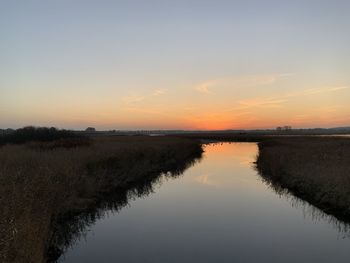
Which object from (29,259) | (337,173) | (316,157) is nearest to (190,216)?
(337,173)

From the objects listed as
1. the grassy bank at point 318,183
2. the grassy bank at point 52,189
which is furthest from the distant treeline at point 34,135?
the grassy bank at point 318,183

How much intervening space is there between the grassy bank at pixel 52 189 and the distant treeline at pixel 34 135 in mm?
8775

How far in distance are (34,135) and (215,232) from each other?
32.0m

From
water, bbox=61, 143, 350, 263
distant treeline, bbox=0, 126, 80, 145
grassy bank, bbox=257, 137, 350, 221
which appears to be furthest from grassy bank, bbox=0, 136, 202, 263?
grassy bank, bbox=257, 137, 350, 221

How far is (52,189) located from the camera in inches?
530

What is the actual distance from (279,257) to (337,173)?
961cm

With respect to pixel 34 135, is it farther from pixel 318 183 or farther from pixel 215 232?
pixel 215 232

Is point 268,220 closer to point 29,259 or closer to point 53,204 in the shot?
point 53,204

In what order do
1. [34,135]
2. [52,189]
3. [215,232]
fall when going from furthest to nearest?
1. [34,135]
2. [215,232]
3. [52,189]

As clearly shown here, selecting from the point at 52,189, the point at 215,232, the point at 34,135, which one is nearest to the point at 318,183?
the point at 215,232

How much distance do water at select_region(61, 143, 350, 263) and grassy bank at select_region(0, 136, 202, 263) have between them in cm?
128

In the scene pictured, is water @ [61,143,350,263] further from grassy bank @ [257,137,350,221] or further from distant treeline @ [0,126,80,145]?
distant treeline @ [0,126,80,145]

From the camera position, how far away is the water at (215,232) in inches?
443

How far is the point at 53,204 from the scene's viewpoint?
43.8 ft
